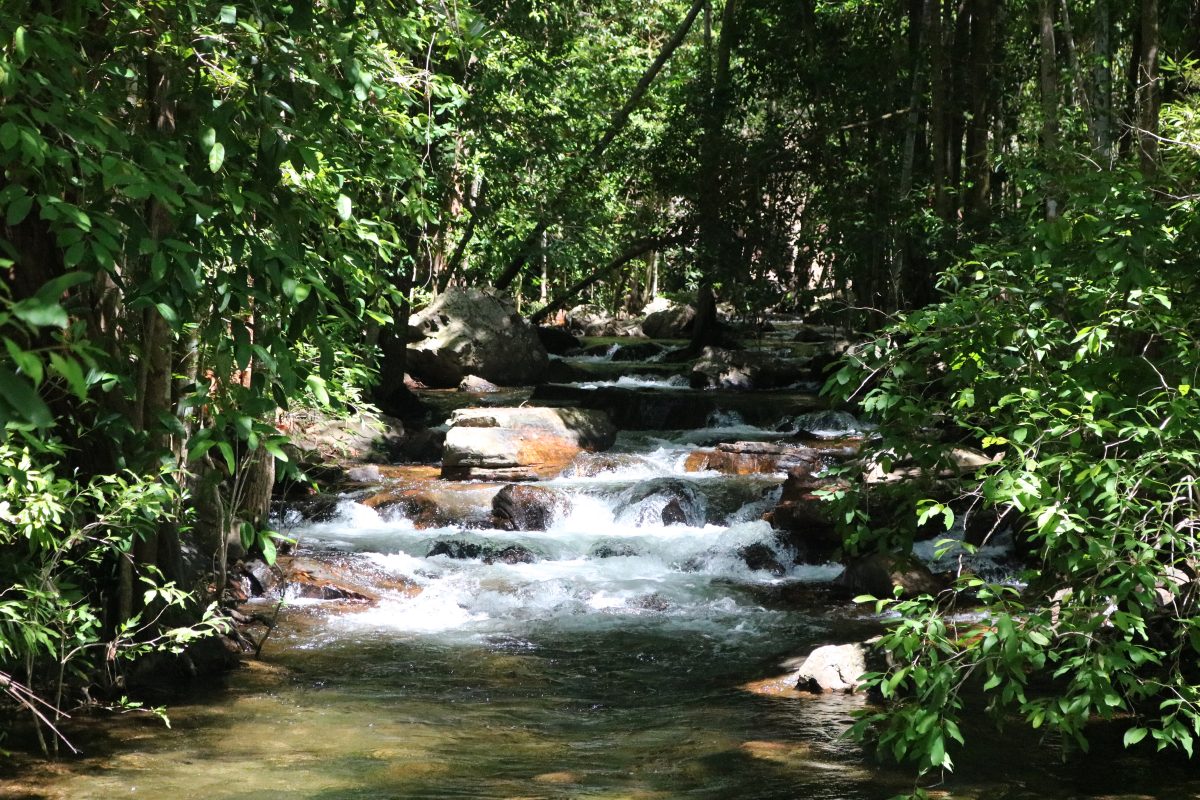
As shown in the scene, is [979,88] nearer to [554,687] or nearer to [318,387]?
[554,687]

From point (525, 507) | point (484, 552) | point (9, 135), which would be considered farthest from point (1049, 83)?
point (9, 135)

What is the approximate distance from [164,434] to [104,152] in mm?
2933

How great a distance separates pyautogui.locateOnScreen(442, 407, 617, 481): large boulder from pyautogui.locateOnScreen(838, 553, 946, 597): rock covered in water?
484cm

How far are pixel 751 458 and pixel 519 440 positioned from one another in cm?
291

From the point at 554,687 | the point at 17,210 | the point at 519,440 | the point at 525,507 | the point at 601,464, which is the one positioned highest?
the point at 17,210

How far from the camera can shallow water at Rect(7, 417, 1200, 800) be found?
5445 millimetres

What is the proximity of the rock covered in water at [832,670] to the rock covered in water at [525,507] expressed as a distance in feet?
16.7

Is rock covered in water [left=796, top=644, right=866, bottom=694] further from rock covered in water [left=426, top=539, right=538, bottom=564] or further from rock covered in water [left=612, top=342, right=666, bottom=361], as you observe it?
rock covered in water [left=612, top=342, right=666, bottom=361]

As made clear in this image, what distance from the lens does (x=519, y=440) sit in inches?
571

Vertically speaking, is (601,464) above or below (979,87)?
below

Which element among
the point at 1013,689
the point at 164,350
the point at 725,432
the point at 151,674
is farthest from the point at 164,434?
the point at 725,432

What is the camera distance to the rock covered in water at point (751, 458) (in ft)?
45.4

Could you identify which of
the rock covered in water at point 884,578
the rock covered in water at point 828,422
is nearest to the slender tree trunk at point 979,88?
the rock covered in water at point 828,422

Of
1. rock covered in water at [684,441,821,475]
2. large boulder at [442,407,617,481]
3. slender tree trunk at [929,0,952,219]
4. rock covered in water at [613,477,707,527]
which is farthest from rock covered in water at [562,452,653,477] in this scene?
slender tree trunk at [929,0,952,219]
